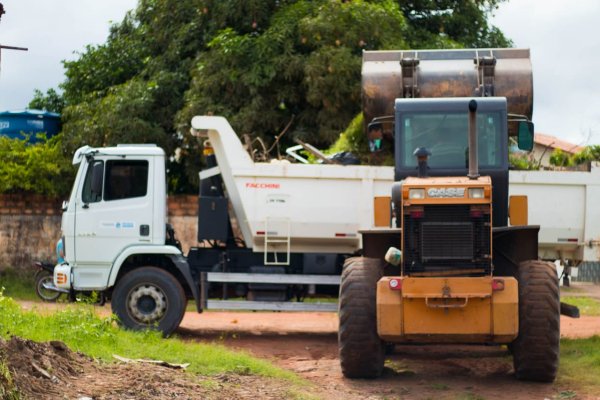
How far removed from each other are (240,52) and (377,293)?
1152 cm

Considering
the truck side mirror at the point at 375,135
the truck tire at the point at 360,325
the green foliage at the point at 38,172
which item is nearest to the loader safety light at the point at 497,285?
the truck tire at the point at 360,325

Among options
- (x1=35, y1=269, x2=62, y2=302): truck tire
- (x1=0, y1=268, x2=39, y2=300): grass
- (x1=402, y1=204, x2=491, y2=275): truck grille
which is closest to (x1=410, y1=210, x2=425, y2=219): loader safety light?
(x1=402, y1=204, x2=491, y2=275): truck grille

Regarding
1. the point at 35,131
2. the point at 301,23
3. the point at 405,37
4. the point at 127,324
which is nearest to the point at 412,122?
the point at 127,324

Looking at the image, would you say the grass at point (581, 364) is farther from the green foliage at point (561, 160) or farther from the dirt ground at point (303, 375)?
the green foliage at point (561, 160)

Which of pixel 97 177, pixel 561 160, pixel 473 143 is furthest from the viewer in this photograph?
pixel 561 160

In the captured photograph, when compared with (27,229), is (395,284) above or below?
below

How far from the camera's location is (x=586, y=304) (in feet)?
65.8

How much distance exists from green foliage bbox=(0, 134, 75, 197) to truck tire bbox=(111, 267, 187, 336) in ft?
26.7

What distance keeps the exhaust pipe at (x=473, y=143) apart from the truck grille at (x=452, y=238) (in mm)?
462

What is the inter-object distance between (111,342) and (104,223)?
2.93 m

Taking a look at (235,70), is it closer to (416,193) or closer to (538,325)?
(416,193)

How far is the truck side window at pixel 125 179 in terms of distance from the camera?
14.1 metres

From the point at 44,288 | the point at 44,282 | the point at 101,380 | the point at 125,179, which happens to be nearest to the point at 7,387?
the point at 101,380

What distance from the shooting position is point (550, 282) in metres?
10.2
